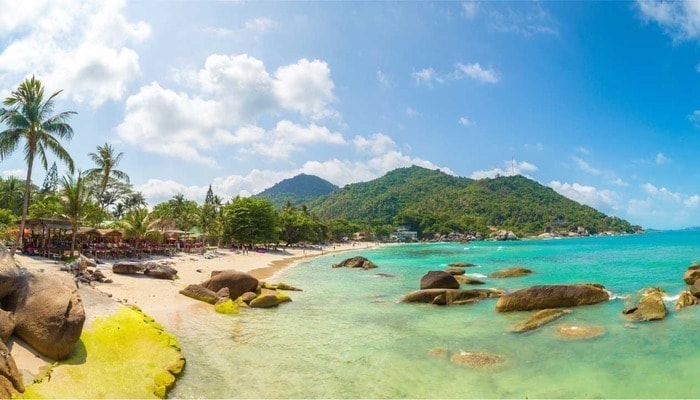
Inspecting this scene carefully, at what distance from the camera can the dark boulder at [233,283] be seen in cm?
2203

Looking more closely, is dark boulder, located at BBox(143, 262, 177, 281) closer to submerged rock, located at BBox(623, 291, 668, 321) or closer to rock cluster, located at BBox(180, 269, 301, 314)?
rock cluster, located at BBox(180, 269, 301, 314)

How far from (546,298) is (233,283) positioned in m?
16.3

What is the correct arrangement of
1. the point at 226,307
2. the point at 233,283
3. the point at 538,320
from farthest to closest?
the point at 233,283 < the point at 226,307 < the point at 538,320

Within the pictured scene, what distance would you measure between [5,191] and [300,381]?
2972 inches

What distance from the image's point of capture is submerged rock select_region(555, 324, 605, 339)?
578 inches

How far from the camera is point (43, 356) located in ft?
30.5

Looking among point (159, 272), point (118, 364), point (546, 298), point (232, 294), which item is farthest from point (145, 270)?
point (546, 298)

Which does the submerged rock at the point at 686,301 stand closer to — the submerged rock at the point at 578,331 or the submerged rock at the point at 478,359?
the submerged rock at the point at 578,331

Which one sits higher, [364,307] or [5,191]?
[5,191]

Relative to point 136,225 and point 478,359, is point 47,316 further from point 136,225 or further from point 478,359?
point 136,225

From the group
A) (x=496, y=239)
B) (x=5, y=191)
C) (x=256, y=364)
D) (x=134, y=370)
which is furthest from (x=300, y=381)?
(x=496, y=239)

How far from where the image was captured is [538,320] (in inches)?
653

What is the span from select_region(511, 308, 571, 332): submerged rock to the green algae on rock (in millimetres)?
12429

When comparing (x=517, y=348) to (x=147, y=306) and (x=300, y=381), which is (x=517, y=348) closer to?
(x=300, y=381)
